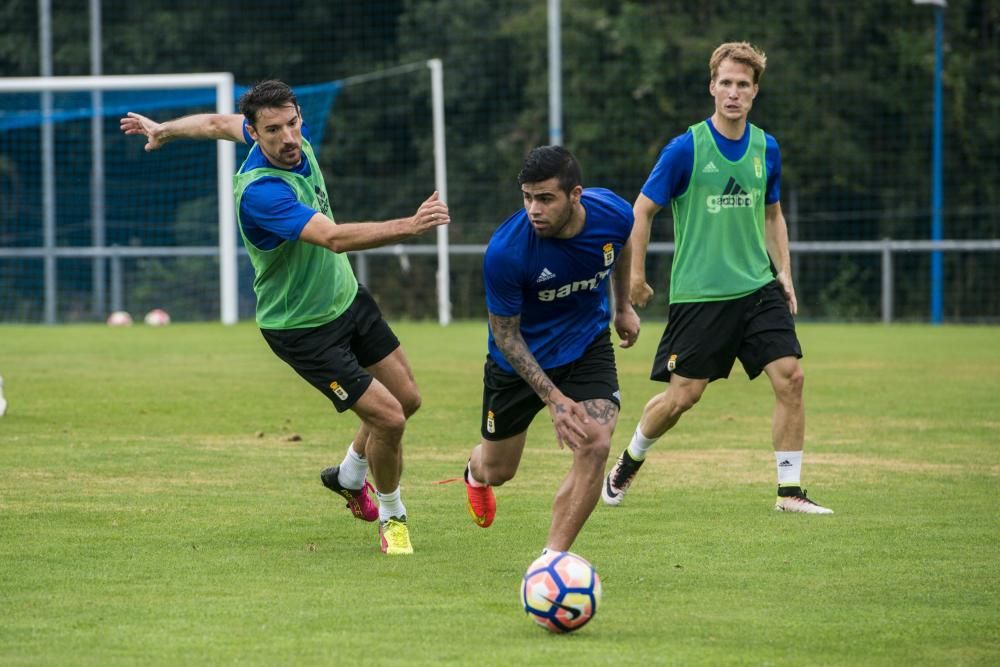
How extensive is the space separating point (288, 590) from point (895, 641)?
233 cm

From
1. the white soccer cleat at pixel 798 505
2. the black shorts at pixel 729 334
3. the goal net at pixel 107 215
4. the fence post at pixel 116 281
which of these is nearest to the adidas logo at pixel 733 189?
the black shorts at pixel 729 334

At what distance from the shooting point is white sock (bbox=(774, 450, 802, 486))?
837 cm

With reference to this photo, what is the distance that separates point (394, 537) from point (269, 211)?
1.55 m

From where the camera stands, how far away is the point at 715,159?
8742 mm

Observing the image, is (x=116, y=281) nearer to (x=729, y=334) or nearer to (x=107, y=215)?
(x=107, y=215)

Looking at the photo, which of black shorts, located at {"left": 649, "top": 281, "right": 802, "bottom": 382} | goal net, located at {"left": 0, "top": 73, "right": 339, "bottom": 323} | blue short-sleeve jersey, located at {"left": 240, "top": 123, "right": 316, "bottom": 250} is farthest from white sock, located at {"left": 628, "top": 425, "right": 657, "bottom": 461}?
goal net, located at {"left": 0, "top": 73, "right": 339, "bottom": 323}

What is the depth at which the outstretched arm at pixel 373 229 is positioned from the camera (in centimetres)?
641

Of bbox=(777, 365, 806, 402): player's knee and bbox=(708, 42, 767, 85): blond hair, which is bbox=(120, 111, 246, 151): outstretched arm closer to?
bbox=(708, 42, 767, 85): blond hair

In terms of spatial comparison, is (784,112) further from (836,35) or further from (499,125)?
(499,125)

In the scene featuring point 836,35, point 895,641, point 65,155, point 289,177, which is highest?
point 836,35

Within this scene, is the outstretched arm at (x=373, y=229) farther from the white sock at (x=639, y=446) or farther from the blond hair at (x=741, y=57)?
the blond hair at (x=741, y=57)

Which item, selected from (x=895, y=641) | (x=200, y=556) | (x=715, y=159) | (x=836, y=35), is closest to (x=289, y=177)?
(x=200, y=556)

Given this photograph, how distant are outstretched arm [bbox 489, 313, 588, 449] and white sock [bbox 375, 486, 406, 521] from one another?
1.12 m

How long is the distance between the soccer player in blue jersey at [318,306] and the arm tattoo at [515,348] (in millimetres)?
794
